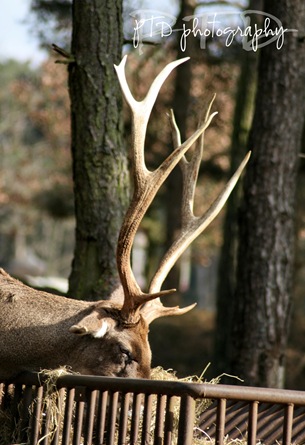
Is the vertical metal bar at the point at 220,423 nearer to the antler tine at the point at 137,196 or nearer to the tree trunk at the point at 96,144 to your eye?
the antler tine at the point at 137,196

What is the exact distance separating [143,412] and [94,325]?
1098mm

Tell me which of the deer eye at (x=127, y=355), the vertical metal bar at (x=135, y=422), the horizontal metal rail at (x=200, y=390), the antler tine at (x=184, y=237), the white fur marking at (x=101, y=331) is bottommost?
the vertical metal bar at (x=135, y=422)

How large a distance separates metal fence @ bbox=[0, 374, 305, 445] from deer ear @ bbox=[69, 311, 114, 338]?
0.42m

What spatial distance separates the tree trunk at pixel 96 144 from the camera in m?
6.72

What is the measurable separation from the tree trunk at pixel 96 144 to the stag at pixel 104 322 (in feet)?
4.64

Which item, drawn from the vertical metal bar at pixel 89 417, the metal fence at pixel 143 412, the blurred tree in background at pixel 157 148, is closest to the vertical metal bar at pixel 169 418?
the metal fence at pixel 143 412

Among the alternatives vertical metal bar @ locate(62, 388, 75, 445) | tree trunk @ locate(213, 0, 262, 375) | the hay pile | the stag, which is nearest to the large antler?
the stag

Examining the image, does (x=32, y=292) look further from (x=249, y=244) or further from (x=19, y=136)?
(x=19, y=136)

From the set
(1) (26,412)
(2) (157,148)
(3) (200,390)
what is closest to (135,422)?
(3) (200,390)

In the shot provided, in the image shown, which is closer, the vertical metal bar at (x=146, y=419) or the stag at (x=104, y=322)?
the vertical metal bar at (x=146, y=419)

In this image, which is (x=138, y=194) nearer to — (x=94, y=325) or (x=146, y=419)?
(x=94, y=325)

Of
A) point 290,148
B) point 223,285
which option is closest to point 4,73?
point 223,285

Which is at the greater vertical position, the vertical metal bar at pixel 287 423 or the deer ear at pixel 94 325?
the deer ear at pixel 94 325

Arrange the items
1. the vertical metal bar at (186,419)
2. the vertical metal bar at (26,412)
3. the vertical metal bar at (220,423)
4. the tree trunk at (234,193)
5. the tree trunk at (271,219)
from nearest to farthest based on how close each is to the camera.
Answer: the vertical metal bar at (186,419)
the vertical metal bar at (220,423)
the vertical metal bar at (26,412)
the tree trunk at (271,219)
the tree trunk at (234,193)
